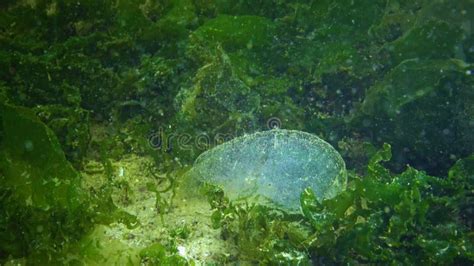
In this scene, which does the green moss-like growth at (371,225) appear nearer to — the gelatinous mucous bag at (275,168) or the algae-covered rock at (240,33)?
the gelatinous mucous bag at (275,168)

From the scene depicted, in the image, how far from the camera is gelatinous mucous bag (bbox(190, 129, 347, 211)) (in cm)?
309

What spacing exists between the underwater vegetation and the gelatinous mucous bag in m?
0.02

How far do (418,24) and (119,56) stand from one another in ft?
9.79

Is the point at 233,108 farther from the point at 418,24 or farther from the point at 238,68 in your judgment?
the point at 418,24

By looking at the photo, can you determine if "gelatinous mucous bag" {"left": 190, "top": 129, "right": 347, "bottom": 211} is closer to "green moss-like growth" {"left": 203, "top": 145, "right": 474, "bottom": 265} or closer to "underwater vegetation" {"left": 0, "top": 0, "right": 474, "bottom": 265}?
"underwater vegetation" {"left": 0, "top": 0, "right": 474, "bottom": 265}

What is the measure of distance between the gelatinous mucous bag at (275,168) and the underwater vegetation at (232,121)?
1.0 inches

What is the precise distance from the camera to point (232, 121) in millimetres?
3736

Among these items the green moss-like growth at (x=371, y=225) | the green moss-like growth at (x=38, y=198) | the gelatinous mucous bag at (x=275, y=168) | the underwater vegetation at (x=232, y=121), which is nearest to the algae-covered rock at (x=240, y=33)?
the underwater vegetation at (x=232, y=121)

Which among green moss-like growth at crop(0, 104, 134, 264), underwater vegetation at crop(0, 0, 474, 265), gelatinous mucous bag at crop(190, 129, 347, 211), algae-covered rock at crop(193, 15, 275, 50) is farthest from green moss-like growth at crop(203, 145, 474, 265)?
algae-covered rock at crop(193, 15, 275, 50)

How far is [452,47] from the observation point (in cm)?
358

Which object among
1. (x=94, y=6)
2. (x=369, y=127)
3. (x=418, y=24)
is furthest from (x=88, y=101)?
(x=418, y=24)

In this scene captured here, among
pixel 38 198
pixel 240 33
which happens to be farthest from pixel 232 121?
pixel 38 198

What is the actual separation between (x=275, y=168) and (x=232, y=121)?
30.7 inches

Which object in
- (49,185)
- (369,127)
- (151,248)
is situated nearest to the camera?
(151,248)
